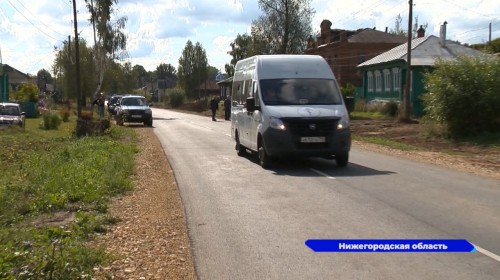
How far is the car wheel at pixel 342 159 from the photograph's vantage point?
44.3 ft

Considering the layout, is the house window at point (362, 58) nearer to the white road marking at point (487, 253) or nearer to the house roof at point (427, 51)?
the house roof at point (427, 51)

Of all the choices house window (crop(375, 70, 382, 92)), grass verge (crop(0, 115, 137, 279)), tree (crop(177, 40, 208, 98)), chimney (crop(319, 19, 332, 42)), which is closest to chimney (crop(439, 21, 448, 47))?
house window (crop(375, 70, 382, 92))

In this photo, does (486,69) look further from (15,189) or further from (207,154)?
(15,189)

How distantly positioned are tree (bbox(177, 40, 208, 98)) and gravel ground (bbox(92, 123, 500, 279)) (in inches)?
3468

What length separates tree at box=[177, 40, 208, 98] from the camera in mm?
100562

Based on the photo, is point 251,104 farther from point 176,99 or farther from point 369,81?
point 176,99

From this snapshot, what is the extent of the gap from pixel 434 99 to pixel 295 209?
646 inches

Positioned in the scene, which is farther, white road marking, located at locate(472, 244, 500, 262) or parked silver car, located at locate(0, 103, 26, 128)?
parked silver car, located at locate(0, 103, 26, 128)

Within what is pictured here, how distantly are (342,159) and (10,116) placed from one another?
19.5m

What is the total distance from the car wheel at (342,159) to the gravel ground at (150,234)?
2921mm

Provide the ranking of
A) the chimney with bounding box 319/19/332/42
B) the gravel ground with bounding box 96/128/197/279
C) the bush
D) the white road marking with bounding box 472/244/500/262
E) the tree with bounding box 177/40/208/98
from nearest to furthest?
the gravel ground with bounding box 96/128/197/279 < the white road marking with bounding box 472/244/500/262 < the bush < the chimney with bounding box 319/19/332/42 < the tree with bounding box 177/40/208/98

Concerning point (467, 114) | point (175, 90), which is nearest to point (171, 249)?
point (467, 114)

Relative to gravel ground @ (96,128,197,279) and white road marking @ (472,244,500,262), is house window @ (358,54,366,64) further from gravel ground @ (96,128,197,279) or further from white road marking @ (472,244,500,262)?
white road marking @ (472,244,500,262)

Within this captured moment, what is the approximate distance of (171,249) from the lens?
21.9 ft
